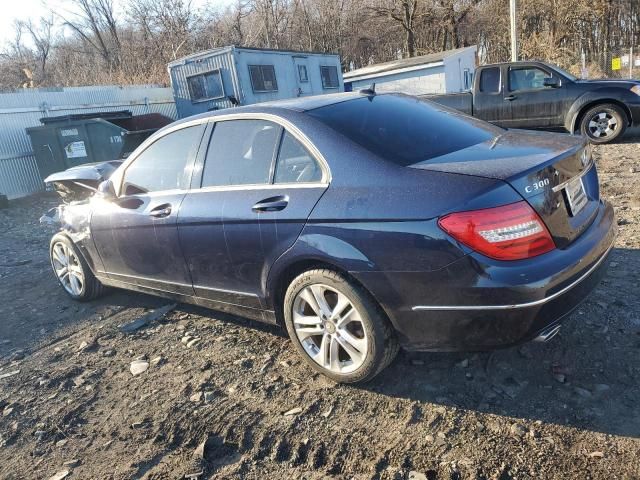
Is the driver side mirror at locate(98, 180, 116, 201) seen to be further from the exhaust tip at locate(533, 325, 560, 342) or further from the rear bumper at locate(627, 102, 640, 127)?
the rear bumper at locate(627, 102, 640, 127)

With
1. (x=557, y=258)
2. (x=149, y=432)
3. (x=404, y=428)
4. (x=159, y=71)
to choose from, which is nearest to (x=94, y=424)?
(x=149, y=432)

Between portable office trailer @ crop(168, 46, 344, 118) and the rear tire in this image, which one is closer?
the rear tire

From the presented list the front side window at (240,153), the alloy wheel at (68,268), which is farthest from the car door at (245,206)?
the alloy wheel at (68,268)

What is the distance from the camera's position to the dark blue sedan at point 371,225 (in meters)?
2.32

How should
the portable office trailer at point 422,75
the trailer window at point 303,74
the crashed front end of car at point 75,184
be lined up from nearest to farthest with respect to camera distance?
the crashed front end of car at point 75,184, the trailer window at point 303,74, the portable office trailer at point 422,75

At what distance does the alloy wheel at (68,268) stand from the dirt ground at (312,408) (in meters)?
0.95

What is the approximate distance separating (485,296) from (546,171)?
709 millimetres

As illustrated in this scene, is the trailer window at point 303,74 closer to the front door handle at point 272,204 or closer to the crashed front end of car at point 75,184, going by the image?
the crashed front end of car at point 75,184

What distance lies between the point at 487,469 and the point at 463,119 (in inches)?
87.6

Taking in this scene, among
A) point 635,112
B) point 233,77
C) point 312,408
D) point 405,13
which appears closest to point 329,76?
point 233,77

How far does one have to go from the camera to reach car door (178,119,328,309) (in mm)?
2873

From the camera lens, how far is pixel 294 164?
2.95 meters

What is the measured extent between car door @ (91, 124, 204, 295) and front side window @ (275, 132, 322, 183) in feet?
2.76

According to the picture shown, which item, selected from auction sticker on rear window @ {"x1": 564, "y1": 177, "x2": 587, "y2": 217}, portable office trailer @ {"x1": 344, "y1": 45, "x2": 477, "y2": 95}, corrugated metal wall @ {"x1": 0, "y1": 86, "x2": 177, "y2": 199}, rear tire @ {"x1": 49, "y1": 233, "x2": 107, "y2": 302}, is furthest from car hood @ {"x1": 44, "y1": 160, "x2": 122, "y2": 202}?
portable office trailer @ {"x1": 344, "y1": 45, "x2": 477, "y2": 95}
